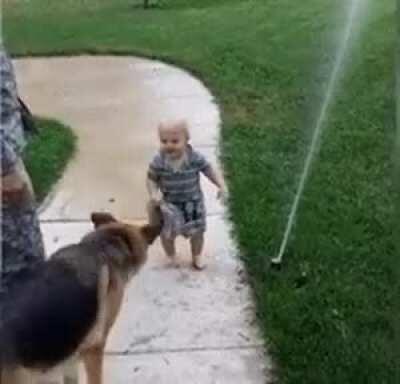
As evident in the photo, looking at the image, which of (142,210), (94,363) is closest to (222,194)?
(142,210)

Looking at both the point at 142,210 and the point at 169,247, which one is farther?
the point at 142,210

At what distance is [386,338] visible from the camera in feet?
16.2

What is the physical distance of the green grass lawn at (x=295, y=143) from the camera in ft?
16.6

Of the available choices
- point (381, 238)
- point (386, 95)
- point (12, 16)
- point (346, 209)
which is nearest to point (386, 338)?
point (381, 238)

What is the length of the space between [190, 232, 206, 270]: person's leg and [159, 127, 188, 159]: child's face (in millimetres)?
403

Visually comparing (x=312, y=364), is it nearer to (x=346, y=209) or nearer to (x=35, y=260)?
(x=35, y=260)

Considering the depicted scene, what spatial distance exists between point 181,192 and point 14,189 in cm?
153

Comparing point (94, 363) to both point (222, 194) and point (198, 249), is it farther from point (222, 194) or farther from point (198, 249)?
point (222, 194)

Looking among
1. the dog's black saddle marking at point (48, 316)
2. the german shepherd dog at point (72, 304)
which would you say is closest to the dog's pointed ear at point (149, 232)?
the german shepherd dog at point (72, 304)

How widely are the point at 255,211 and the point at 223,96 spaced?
2515mm

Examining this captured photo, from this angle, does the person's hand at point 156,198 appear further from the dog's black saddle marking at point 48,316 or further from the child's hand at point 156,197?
the dog's black saddle marking at point 48,316

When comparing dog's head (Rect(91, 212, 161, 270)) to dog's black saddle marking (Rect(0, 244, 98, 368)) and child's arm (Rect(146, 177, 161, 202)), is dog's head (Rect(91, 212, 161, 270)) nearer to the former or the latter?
dog's black saddle marking (Rect(0, 244, 98, 368))

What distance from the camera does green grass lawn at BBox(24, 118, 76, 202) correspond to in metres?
6.91

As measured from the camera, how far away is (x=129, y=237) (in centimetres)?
464
